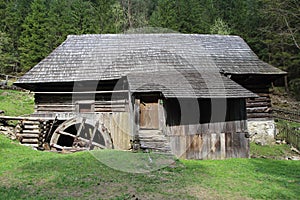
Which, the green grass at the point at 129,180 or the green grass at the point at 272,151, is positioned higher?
the green grass at the point at 129,180

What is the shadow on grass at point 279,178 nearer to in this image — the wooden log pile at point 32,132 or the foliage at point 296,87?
the wooden log pile at point 32,132

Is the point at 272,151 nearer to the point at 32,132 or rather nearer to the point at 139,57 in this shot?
the point at 139,57

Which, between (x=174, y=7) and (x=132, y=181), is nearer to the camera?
(x=132, y=181)

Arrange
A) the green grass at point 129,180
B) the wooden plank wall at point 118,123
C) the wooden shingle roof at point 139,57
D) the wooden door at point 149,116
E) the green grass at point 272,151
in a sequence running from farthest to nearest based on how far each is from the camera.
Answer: the wooden shingle roof at point 139,57, the green grass at point 272,151, the wooden door at point 149,116, the wooden plank wall at point 118,123, the green grass at point 129,180

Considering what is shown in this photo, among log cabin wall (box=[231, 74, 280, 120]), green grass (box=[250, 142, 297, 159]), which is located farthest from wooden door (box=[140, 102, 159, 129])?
log cabin wall (box=[231, 74, 280, 120])

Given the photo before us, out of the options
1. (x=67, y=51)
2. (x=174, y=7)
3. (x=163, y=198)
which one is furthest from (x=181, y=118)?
(x=174, y=7)

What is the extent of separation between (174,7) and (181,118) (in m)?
25.0

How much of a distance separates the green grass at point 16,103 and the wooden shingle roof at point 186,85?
890 centimetres

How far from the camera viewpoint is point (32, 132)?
1180cm

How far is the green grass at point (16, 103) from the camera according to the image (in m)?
17.8

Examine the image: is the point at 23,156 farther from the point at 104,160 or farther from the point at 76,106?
the point at 76,106

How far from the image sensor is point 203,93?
38.0ft

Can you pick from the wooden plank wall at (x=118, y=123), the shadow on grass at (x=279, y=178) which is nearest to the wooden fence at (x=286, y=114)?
the shadow on grass at (x=279, y=178)

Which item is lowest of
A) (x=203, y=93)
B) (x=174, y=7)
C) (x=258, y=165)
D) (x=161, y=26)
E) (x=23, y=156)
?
(x=258, y=165)
